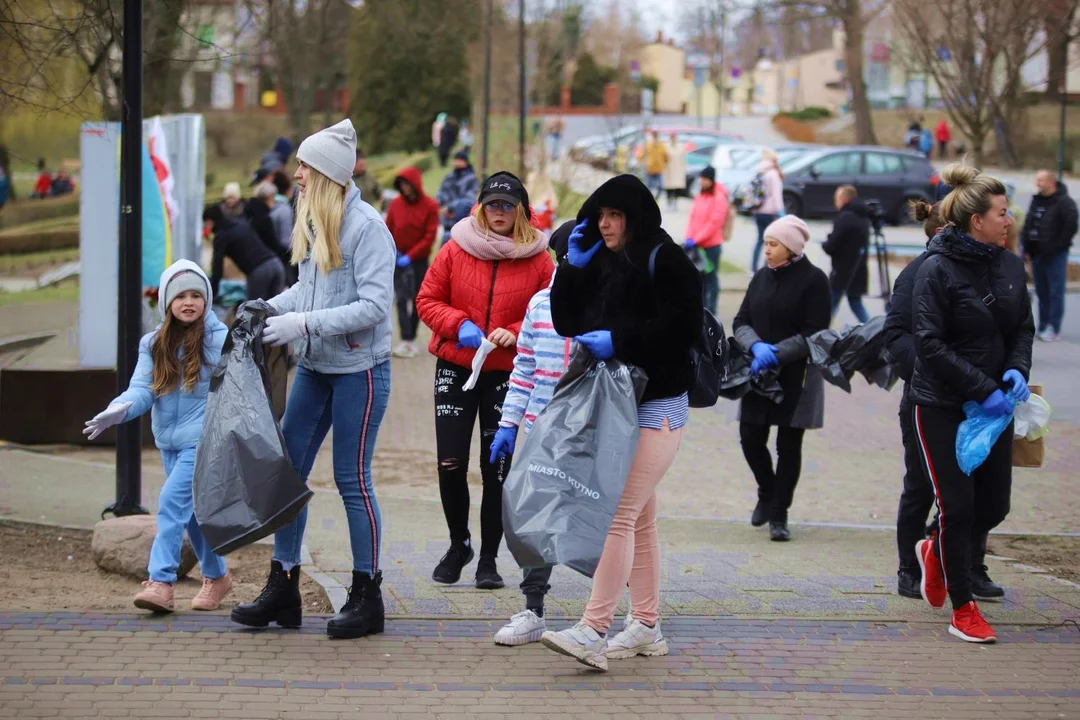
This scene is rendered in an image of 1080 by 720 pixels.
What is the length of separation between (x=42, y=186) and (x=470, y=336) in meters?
18.2

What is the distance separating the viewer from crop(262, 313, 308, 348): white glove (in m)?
5.00

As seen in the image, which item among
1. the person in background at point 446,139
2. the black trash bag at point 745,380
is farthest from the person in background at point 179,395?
the person in background at point 446,139

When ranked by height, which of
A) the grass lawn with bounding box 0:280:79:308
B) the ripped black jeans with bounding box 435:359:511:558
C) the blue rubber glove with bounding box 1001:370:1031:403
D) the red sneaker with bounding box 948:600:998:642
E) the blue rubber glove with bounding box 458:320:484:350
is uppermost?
the blue rubber glove with bounding box 458:320:484:350

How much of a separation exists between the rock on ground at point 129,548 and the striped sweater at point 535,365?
1.86 metres

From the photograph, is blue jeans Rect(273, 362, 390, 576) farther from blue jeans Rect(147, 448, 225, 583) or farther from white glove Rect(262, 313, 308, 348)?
blue jeans Rect(147, 448, 225, 583)

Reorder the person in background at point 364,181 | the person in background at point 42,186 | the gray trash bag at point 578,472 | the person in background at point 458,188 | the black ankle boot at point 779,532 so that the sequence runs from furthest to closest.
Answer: the person in background at point 42,186, the person in background at point 458,188, the person in background at point 364,181, the black ankle boot at point 779,532, the gray trash bag at point 578,472

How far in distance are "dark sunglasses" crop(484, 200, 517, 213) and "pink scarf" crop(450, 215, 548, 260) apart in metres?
0.11

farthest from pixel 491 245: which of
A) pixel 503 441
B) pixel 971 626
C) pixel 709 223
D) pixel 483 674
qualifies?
pixel 709 223

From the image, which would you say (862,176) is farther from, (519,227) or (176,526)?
(176,526)

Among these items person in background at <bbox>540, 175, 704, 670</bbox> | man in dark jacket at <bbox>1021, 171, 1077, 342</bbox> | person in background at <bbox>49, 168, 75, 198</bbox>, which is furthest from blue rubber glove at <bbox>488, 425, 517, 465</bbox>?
person in background at <bbox>49, 168, 75, 198</bbox>

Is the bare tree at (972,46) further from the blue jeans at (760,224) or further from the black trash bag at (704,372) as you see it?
the black trash bag at (704,372)

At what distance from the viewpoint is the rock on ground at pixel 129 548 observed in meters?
6.26

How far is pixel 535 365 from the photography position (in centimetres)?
538

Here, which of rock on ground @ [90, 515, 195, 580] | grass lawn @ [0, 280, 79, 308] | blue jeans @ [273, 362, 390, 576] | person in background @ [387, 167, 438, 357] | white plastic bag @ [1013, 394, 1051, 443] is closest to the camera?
blue jeans @ [273, 362, 390, 576]
